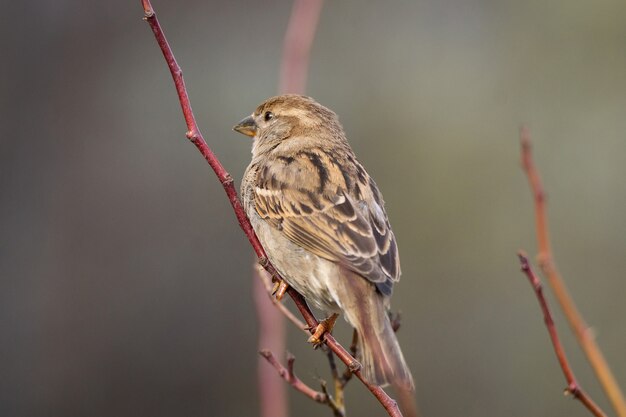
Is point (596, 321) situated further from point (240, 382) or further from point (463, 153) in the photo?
point (240, 382)

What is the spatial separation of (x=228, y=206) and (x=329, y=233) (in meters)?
4.39

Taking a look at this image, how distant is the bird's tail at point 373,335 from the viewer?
10.0 ft

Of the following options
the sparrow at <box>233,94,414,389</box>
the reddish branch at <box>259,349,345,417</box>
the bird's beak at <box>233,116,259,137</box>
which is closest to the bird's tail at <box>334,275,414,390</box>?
the sparrow at <box>233,94,414,389</box>

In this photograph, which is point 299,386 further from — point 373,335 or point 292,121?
point 292,121

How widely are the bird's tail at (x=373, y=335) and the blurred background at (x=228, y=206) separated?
13.2 ft

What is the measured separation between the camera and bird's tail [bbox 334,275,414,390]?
120 inches

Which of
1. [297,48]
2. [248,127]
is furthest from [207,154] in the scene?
[248,127]

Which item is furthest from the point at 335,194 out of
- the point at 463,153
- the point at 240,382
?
the point at 463,153

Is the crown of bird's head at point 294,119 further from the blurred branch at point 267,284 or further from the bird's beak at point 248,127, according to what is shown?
the blurred branch at point 267,284

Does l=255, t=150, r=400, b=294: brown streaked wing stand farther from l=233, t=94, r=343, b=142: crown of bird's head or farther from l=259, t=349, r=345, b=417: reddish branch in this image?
l=259, t=349, r=345, b=417: reddish branch

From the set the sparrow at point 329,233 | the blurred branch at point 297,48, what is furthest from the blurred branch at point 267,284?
the sparrow at point 329,233

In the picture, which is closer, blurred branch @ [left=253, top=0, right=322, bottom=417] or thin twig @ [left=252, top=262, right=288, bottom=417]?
thin twig @ [left=252, top=262, right=288, bottom=417]

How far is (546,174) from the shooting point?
8672 millimetres

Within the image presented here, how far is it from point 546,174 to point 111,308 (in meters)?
4.06
